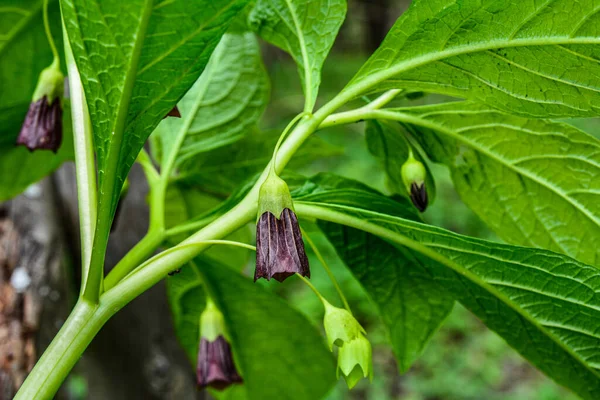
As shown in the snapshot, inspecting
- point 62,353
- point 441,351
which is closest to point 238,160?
point 62,353

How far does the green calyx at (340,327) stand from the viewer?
2.17 ft

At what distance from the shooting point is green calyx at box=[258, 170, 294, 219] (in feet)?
1.90

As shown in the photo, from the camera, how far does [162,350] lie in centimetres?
175

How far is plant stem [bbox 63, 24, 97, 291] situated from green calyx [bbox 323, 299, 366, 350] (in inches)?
10.2

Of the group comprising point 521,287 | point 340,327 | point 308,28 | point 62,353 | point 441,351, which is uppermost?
point 441,351

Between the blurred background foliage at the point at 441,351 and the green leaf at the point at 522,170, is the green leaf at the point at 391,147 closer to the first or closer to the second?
the green leaf at the point at 522,170

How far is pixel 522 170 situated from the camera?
816 millimetres

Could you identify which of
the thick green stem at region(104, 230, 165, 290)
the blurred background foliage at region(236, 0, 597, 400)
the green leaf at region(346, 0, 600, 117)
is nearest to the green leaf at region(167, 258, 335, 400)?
the thick green stem at region(104, 230, 165, 290)

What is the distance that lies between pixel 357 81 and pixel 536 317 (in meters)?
0.35

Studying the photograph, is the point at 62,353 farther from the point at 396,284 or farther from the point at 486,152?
the point at 486,152

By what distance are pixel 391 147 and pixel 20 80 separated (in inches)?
27.7

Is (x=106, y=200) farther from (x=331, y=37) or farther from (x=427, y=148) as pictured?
(x=427, y=148)

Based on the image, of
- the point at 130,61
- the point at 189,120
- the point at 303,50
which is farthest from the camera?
the point at 189,120

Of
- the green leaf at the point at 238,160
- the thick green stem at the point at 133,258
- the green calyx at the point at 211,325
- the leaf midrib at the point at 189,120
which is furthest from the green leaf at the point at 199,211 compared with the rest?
the thick green stem at the point at 133,258
